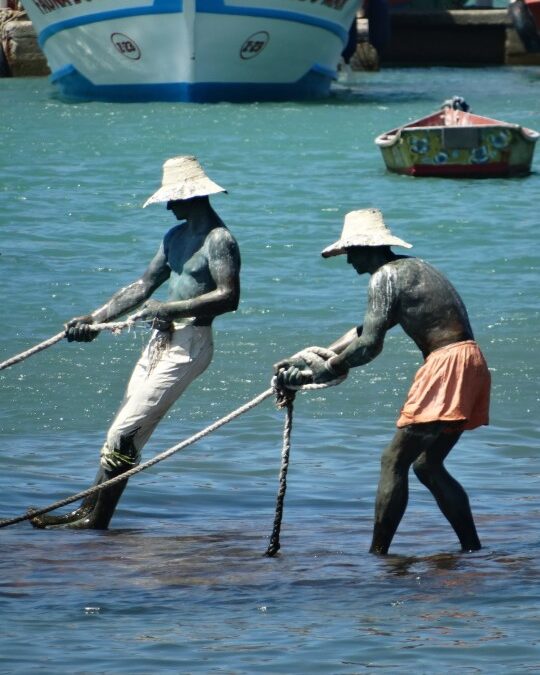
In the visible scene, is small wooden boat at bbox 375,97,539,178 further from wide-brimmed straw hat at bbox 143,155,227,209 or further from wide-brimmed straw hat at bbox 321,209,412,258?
wide-brimmed straw hat at bbox 321,209,412,258

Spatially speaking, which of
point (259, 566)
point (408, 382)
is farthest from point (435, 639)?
point (408, 382)

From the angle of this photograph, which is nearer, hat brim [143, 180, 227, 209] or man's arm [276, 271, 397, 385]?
man's arm [276, 271, 397, 385]

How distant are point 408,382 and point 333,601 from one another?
576cm

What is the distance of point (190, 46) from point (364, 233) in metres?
24.4

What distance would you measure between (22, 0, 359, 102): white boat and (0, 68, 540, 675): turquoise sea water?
250 inches

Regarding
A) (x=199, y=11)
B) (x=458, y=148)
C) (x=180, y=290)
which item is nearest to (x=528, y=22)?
(x=199, y=11)

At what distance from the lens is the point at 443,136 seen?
74.9ft

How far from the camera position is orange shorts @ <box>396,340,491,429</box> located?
687cm

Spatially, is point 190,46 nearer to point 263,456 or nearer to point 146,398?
point 263,456

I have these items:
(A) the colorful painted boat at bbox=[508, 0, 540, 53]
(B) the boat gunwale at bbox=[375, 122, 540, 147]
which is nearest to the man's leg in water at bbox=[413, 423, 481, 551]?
(B) the boat gunwale at bbox=[375, 122, 540, 147]

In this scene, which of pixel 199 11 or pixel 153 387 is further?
pixel 199 11

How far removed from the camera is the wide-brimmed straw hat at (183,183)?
7.68 meters

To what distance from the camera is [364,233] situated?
6.99 meters

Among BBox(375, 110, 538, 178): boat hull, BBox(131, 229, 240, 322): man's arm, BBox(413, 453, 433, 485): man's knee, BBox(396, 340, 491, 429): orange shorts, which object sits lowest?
BBox(375, 110, 538, 178): boat hull
